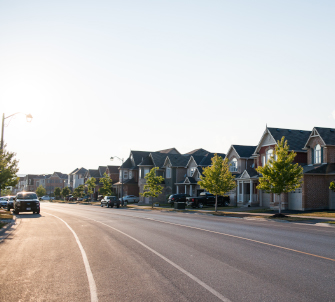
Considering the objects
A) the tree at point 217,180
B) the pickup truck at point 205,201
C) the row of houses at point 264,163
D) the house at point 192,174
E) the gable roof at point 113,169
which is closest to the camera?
the row of houses at point 264,163

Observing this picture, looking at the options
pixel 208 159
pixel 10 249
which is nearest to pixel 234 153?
pixel 208 159

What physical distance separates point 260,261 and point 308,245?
3938 mm

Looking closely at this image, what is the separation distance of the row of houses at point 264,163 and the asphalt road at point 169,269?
61.0 feet

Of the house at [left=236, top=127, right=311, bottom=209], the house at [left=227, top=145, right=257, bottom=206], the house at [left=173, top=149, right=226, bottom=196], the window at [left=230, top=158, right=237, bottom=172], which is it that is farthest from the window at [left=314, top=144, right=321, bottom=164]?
the house at [left=173, top=149, right=226, bottom=196]

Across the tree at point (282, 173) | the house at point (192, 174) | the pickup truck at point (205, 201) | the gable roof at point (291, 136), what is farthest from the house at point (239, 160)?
the tree at point (282, 173)

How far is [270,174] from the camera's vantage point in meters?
29.0

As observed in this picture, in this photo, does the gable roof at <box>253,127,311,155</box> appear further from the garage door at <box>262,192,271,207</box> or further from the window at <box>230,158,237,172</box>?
the window at <box>230,158,237,172</box>

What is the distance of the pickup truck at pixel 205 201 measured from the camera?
1780 inches

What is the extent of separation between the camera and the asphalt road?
22.4 ft

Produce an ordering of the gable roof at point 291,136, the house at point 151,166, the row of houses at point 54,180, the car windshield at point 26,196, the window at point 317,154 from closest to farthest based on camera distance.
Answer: the car windshield at point 26,196 < the window at point 317,154 < the gable roof at point 291,136 < the house at point 151,166 < the row of houses at point 54,180

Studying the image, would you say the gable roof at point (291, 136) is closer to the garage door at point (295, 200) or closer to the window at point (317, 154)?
the window at point (317, 154)

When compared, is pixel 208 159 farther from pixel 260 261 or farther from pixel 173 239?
pixel 260 261

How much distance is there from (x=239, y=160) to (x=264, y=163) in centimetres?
664

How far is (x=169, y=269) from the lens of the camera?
8.83 metres
